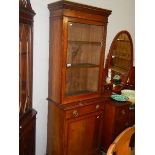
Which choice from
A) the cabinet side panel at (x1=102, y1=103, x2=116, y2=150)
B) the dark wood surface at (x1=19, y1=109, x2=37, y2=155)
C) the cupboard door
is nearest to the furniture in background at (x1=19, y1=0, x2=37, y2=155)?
the dark wood surface at (x1=19, y1=109, x2=37, y2=155)

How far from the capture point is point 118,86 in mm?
3174

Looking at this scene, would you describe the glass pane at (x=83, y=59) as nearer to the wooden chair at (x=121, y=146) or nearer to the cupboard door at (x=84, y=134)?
the cupboard door at (x=84, y=134)

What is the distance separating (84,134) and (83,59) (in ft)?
3.05

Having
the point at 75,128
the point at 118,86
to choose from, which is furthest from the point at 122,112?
the point at 75,128

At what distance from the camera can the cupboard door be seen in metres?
2.32

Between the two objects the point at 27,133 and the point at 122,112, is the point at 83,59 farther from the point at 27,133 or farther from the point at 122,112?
the point at 27,133

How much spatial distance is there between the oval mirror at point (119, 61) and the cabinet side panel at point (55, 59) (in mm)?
962

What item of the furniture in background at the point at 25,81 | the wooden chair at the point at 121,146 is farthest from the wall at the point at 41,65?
the wooden chair at the point at 121,146

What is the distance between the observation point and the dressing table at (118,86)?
2.68 metres

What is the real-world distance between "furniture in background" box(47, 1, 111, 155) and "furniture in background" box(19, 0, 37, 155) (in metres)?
0.35

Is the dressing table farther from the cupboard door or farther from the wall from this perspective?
the wall

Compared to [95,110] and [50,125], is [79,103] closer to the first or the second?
[95,110]
